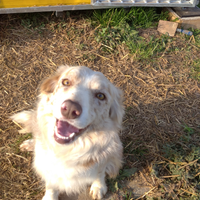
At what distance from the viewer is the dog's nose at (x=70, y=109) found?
5.10ft

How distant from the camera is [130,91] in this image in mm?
3465

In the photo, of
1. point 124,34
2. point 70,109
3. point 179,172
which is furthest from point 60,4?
point 179,172

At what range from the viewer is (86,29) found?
12.9ft

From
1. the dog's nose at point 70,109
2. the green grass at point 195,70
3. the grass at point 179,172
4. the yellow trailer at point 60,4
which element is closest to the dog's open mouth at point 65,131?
the dog's nose at point 70,109

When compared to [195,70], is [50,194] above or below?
below

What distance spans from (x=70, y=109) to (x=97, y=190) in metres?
1.45

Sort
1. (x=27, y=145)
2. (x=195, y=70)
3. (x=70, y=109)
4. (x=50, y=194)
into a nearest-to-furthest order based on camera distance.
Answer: (x=70, y=109)
(x=50, y=194)
(x=27, y=145)
(x=195, y=70)

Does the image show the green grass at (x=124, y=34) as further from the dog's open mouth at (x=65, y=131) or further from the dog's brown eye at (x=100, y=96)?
the dog's open mouth at (x=65, y=131)

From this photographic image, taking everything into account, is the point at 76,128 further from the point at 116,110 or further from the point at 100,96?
the point at 116,110

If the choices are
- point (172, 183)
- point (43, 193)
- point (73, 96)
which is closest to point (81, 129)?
point (73, 96)

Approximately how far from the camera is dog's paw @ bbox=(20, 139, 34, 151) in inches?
109

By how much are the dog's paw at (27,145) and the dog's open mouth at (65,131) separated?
1189 millimetres

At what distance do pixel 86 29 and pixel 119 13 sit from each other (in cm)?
71

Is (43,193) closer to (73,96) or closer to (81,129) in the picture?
(81,129)
